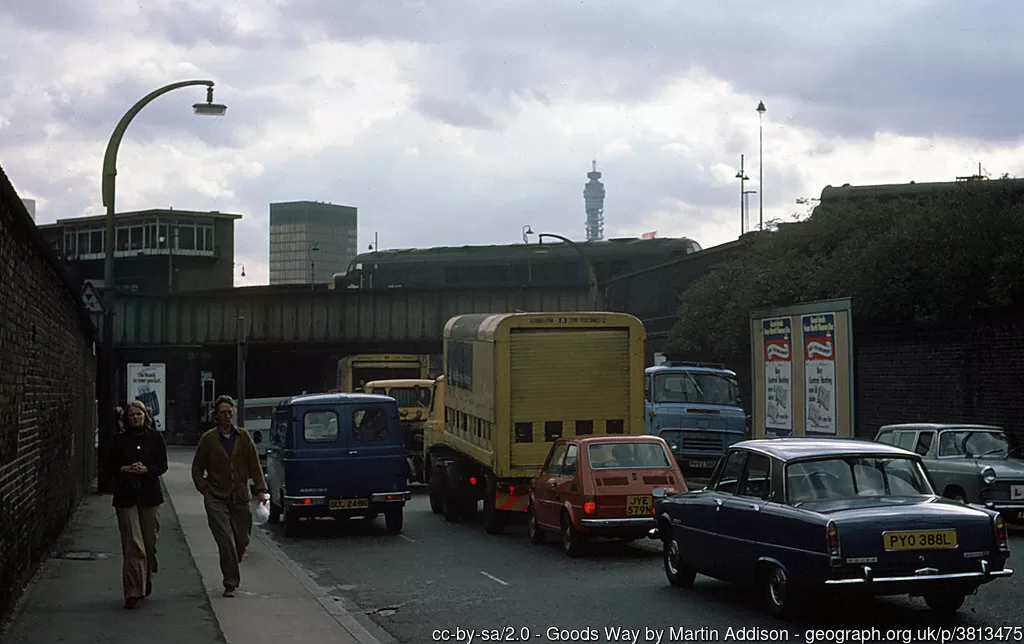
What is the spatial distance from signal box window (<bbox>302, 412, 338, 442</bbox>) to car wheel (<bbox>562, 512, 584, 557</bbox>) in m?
5.37

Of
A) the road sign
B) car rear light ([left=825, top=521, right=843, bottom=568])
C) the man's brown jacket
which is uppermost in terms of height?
the road sign

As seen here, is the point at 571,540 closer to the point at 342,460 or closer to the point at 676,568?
the point at 676,568

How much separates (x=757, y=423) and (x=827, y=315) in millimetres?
4424

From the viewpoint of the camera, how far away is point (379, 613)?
43.0 feet

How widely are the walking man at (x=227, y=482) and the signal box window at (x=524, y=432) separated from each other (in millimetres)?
7045

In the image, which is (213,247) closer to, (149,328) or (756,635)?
(149,328)

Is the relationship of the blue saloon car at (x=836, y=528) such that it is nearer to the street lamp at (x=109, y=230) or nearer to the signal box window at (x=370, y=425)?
the signal box window at (x=370, y=425)

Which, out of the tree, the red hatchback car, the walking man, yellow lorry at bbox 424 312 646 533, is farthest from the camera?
the tree

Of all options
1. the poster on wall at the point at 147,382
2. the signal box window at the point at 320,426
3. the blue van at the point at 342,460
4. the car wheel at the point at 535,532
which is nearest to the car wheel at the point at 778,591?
the car wheel at the point at 535,532

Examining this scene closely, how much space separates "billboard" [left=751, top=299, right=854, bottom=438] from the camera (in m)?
24.4

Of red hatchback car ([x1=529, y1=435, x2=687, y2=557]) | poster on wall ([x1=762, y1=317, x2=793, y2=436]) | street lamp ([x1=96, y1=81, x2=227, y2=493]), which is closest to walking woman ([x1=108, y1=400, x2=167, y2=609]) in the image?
red hatchback car ([x1=529, y1=435, x2=687, y2=557])

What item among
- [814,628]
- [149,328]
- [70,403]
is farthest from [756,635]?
[149,328]

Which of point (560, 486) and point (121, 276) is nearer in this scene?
point (560, 486)

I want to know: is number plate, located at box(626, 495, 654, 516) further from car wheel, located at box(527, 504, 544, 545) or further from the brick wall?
the brick wall
